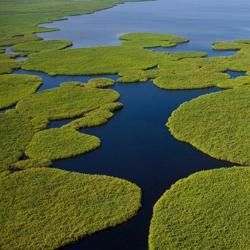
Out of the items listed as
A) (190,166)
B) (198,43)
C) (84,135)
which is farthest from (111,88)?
(198,43)

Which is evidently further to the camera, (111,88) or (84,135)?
(111,88)

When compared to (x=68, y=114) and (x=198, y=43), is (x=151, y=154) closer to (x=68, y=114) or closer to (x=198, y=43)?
(x=68, y=114)

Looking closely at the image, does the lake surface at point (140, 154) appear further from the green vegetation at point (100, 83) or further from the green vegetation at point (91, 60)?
the green vegetation at point (91, 60)

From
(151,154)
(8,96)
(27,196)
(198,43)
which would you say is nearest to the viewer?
(27,196)

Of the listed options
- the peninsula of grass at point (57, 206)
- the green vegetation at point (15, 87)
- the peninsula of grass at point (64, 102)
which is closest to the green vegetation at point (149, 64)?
the peninsula of grass at point (64, 102)

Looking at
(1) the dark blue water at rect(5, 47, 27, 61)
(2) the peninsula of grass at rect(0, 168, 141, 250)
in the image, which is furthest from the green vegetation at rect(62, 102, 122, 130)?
(1) the dark blue water at rect(5, 47, 27, 61)
